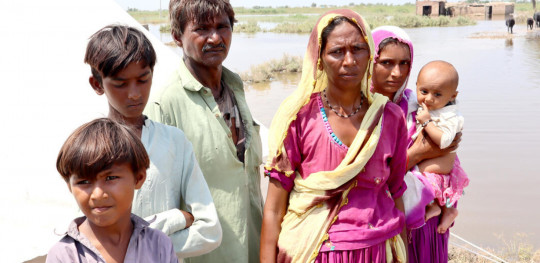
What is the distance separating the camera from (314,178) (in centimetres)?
181

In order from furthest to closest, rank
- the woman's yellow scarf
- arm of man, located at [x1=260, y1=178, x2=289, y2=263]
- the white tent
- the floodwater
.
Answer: the floodwater → the white tent → arm of man, located at [x1=260, y1=178, x2=289, y2=263] → the woman's yellow scarf

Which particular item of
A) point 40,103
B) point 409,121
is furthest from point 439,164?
point 40,103

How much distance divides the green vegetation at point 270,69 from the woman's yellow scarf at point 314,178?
40.3 feet

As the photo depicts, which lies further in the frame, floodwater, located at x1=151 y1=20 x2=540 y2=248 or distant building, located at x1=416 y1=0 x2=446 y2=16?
distant building, located at x1=416 y1=0 x2=446 y2=16

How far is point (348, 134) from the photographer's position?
6.11 feet

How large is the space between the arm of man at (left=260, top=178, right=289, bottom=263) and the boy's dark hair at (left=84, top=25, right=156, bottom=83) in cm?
62

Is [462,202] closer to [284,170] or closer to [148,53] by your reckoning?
[284,170]

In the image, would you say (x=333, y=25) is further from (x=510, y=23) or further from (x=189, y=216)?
(x=510, y=23)

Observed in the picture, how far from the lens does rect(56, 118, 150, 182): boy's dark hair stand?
136cm

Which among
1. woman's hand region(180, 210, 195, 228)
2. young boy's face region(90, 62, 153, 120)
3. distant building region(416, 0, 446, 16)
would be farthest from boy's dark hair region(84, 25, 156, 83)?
distant building region(416, 0, 446, 16)

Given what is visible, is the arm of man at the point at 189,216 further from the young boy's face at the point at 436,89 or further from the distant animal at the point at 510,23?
the distant animal at the point at 510,23

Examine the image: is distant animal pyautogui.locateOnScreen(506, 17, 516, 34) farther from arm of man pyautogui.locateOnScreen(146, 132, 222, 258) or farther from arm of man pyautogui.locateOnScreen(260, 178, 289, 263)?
arm of man pyautogui.locateOnScreen(146, 132, 222, 258)

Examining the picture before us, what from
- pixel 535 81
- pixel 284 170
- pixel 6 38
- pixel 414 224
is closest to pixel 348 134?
pixel 284 170

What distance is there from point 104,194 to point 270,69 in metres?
14.3
